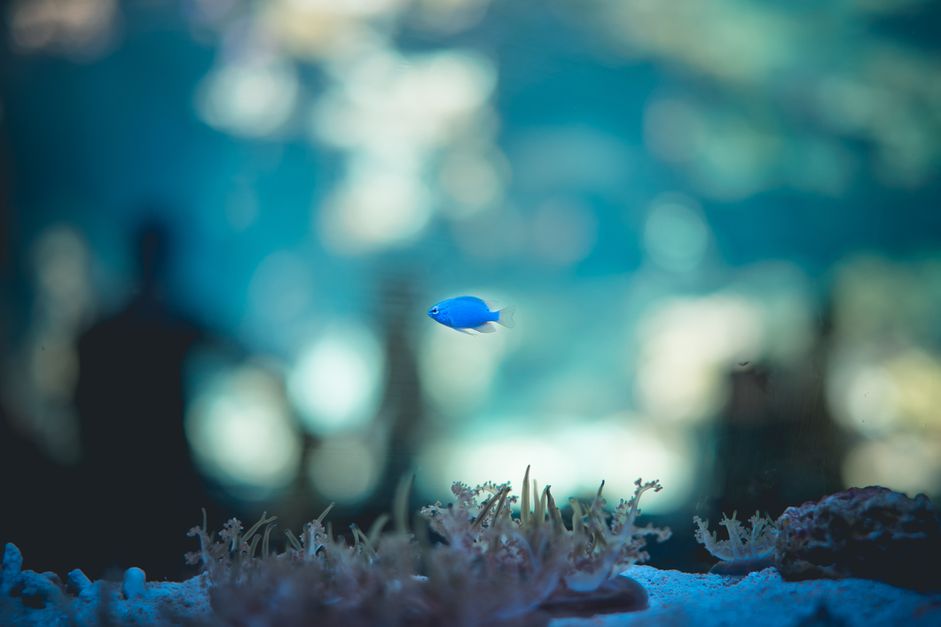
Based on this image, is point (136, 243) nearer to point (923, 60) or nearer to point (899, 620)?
point (899, 620)

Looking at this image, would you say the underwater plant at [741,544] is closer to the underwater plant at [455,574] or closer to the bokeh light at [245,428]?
the underwater plant at [455,574]

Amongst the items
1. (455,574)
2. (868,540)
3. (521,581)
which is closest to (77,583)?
(455,574)

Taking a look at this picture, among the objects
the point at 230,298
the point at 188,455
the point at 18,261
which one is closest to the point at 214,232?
the point at 230,298

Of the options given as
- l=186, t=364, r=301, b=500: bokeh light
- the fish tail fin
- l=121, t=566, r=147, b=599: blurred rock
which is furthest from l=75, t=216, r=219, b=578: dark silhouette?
the fish tail fin

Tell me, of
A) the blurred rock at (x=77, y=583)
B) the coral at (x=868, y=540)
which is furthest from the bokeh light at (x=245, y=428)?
the coral at (x=868, y=540)

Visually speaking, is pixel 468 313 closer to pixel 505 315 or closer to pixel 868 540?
pixel 505 315

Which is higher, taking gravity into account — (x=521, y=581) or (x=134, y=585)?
(x=521, y=581)

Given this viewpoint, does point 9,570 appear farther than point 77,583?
No
